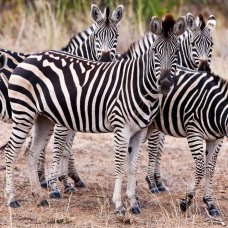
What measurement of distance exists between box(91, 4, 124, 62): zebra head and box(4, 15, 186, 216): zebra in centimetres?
175

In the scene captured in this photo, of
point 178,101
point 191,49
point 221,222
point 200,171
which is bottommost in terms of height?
point 221,222

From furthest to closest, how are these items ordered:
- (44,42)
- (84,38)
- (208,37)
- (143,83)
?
(44,42), (84,38), (208,37), (143,83)

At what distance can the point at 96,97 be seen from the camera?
334 inches

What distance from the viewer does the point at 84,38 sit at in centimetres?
1089

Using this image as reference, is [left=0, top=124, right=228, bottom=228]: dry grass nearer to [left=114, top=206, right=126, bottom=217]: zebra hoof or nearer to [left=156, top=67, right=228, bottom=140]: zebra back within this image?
[left=114, top=206, right=126, bottom=217]: zebra hoof

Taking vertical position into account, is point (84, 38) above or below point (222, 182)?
above

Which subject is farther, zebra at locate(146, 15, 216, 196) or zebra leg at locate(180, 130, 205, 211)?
zebra at locate(146, 15, 216, 196)

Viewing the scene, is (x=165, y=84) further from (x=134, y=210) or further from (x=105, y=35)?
(x=105, y=35)

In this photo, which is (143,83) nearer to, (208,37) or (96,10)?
(208,37)

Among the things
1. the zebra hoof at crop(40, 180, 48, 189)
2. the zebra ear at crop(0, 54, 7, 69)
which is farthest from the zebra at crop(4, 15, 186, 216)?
the zebra hoof at crop(40, 180, 48, 189)

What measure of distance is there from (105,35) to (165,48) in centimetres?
284

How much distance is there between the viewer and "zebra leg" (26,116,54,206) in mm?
8844

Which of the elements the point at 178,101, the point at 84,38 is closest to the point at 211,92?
the point at 178,101

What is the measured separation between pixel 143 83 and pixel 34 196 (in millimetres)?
1878
